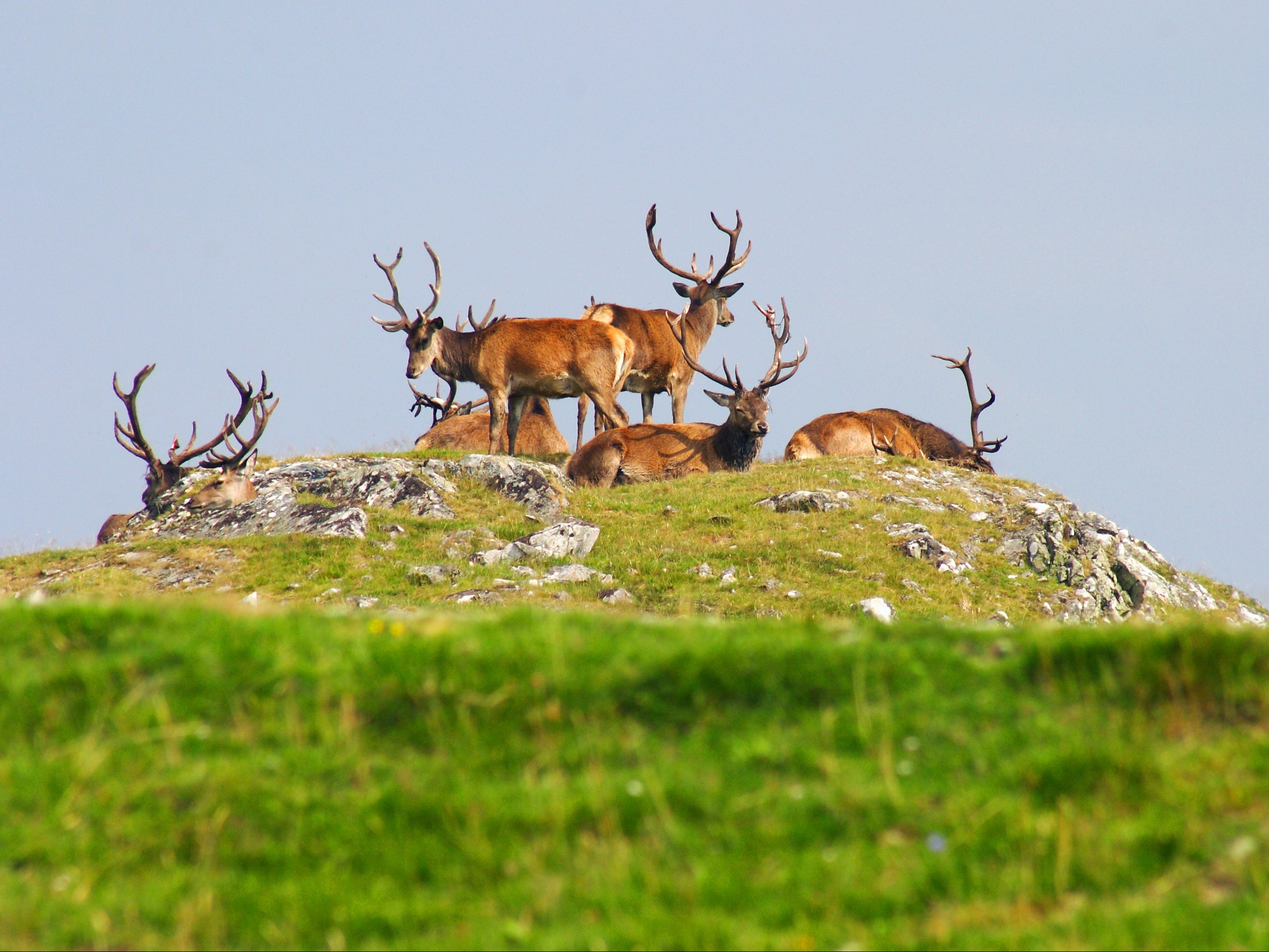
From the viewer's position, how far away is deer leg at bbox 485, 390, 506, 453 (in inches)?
858

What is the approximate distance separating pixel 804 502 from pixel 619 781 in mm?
13712

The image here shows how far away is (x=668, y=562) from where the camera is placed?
15.8 m

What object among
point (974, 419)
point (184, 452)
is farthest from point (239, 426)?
point (974, 419)

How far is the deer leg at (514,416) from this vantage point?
22047mm

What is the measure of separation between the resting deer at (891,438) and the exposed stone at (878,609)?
986 cm

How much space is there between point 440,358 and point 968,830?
1891cm

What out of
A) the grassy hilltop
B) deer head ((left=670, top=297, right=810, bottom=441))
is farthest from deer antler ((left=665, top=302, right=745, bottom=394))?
the grassy hilltop

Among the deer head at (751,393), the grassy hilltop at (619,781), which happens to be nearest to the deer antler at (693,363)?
the deer head at (751,393)

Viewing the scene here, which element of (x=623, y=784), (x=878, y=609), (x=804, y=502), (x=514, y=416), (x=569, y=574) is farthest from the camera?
(x=514, y=416)

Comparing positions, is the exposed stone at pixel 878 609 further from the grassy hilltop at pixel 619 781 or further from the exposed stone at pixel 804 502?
the grassy hilltop at pixel 619 781

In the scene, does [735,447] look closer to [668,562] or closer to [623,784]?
[668,562]

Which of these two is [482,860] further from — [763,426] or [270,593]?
[763,426]

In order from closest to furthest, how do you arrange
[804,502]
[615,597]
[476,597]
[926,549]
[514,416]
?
[476,597] → [615,597] → [926,549] → [804,502] → [514,416]

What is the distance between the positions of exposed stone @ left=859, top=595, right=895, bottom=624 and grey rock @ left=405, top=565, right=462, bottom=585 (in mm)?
4814
